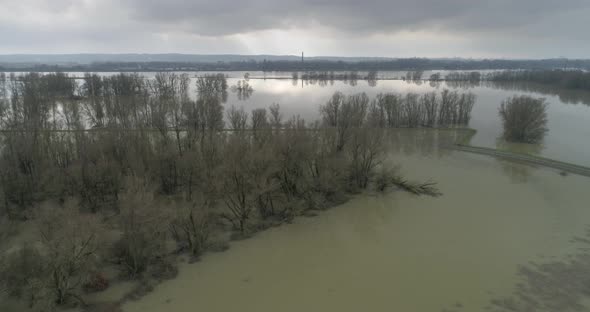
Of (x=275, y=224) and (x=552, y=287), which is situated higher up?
(x=275, y=224)

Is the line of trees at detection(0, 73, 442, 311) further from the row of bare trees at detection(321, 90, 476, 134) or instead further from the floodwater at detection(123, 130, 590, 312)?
the row of bare trees at detection(321, 90, 476, 134)

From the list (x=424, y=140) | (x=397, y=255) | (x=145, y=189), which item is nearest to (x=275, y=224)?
(x=397, y=255)

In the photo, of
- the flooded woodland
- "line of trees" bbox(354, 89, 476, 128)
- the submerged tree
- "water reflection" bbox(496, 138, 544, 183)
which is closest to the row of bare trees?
"line of trees" bbox(354, 89, 476, 128)

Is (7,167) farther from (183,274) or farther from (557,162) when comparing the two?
(557,162)

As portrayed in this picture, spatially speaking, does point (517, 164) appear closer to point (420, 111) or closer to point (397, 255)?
point (420, 111)

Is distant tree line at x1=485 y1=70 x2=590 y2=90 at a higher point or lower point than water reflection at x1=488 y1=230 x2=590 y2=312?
higher

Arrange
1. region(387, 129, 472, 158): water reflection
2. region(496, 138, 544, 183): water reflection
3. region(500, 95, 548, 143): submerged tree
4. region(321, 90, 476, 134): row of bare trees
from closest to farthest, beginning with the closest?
region(496, 138, 544, 183): water reflection
region(387, 129, 472, 158): water reflection
region(500, 95, 548, 143): submerged tree
region(321, 90, 476, 134): row of bare trees
